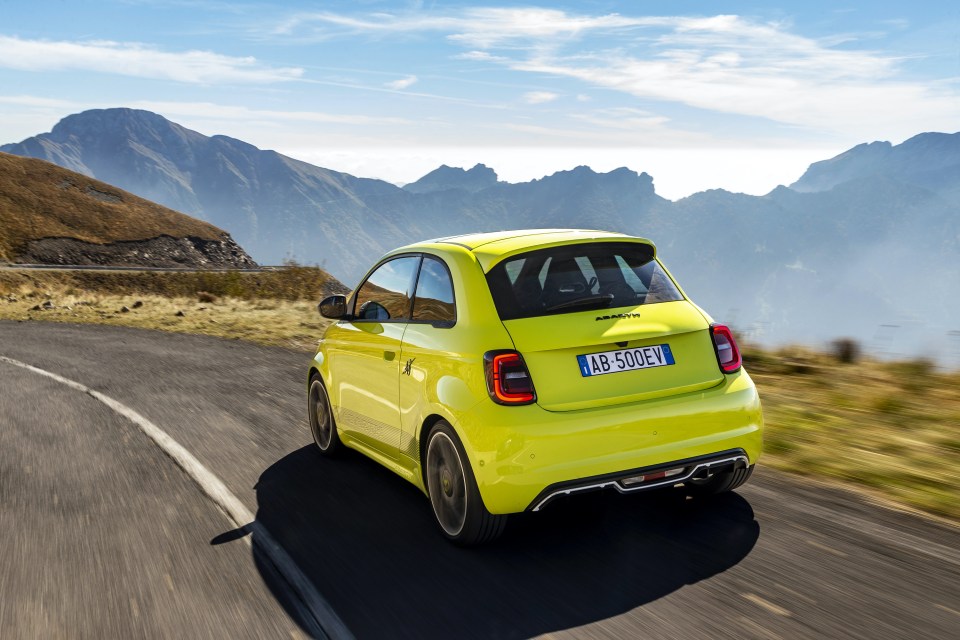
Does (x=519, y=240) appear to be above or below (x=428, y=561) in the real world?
above

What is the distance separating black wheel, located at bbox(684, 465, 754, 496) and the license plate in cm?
85

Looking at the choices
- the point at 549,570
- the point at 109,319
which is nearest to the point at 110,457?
the point at 549,570

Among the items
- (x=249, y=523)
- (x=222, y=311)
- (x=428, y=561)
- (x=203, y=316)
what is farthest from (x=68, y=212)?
(x=428, y=561)

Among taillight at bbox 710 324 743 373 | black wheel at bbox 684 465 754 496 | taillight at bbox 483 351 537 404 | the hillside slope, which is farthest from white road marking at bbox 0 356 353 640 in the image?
the hillside slope

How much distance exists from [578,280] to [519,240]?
46 cm

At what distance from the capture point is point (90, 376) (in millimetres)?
11969

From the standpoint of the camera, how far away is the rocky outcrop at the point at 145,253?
76.6 m

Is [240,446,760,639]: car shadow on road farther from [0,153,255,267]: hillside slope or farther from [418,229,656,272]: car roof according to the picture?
[0,153,255,267]: hillside slope

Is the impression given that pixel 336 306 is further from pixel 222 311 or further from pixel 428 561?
pixel 222 311

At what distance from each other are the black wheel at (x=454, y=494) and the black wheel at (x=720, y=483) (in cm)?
129

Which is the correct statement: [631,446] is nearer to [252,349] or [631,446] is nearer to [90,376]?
[90,376]

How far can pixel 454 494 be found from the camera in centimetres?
443

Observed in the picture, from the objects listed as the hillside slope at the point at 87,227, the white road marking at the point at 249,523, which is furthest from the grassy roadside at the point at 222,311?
the hillside slope at the point at 87,227

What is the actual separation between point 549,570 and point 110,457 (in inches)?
173
